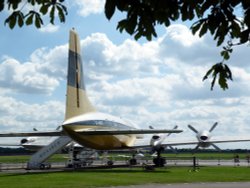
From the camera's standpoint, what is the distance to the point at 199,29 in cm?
492

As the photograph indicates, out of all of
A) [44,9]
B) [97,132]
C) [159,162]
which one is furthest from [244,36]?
[159,162]

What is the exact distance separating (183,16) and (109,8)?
953mm

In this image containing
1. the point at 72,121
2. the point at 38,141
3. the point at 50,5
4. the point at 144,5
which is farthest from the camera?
the point at 38,141

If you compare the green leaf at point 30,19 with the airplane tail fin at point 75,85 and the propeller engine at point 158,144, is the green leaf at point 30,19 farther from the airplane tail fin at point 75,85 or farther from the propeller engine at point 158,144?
the propeller engine at point 158,144

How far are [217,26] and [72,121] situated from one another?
25870 millimetres

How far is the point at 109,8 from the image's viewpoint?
4.43 m

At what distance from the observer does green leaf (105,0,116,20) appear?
443cm

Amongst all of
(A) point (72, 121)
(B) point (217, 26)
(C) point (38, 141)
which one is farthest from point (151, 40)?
(C) point (38, 141)

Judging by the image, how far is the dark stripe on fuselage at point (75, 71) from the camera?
32.0 meters

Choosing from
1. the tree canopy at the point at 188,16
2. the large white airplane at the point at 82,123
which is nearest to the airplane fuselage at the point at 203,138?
the large white airplane at the point at 82,123

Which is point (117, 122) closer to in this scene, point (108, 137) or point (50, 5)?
point (108, 137)

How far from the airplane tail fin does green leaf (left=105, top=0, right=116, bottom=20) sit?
26.4 m

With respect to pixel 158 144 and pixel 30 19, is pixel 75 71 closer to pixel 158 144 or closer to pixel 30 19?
pixel 158 144

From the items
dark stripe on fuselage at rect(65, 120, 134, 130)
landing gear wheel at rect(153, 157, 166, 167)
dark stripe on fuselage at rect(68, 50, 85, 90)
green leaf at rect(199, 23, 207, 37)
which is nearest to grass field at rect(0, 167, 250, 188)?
dark stripe on fuselage at rect(65, 120, 134, 130)
